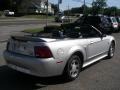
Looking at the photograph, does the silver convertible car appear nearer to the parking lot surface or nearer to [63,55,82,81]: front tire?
[63,55,82,81]: front tire

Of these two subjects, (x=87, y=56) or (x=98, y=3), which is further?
(x=98, y=3)

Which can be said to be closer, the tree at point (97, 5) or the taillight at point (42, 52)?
the taillight at point (42, 52)

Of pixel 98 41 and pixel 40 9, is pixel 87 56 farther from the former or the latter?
pixel 40 9

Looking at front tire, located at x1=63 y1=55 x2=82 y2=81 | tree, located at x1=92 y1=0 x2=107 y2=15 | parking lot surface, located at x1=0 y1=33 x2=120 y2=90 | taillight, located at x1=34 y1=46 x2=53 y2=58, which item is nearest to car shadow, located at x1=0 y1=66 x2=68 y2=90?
parking lot surface, located at x1=0 y1=33 x2=120 y2=90

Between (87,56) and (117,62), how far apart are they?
219cm

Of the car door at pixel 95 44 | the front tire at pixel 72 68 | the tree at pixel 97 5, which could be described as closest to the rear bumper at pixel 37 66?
the front tire at pixel 72 68

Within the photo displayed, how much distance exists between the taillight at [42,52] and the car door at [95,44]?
5.56 feet

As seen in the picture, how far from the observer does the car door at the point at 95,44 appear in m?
7.07

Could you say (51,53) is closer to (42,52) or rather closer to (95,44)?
(42,52)

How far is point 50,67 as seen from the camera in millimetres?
5594

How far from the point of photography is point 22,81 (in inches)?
244

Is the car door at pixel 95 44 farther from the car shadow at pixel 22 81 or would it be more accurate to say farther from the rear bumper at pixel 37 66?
the rear bumper at pixel 37 66

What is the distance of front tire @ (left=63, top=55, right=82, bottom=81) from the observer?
610 cm

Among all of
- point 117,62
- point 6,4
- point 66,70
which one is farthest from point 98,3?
point 6,4
